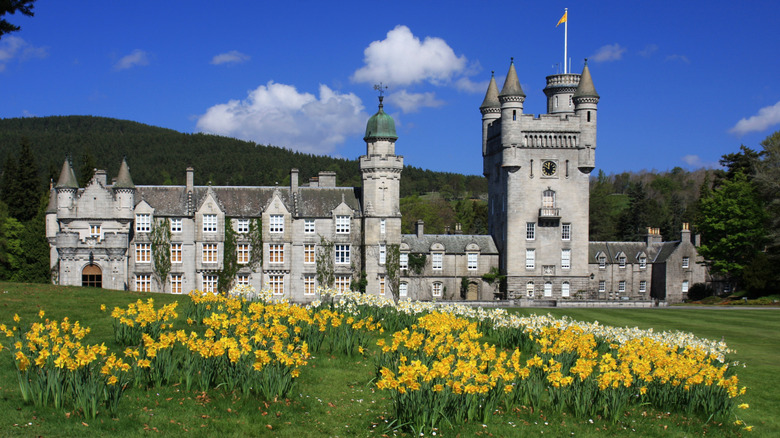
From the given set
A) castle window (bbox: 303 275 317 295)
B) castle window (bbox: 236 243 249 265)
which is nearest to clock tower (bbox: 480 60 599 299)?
castle window (bbox: 303 275 317 295)

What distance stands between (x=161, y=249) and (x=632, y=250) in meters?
45.3

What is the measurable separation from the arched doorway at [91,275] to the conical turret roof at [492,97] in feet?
122

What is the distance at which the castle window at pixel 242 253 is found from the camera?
52.9 m

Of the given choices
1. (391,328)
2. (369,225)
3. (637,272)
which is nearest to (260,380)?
(391,328)

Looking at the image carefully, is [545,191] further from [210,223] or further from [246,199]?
[210,223]

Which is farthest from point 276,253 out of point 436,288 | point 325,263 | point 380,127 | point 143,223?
point 436,288

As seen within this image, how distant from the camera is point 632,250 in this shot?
68.3 m

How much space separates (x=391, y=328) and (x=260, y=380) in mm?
10451

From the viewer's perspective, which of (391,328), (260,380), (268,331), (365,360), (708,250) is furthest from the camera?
(708,250)

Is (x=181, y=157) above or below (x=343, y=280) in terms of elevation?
above

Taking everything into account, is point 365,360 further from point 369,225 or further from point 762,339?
point 369,225

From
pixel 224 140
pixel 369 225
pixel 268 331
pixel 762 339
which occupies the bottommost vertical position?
pixel 762 339

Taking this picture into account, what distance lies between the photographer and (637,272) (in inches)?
2667

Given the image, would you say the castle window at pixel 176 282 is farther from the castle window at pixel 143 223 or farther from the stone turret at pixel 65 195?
the stone turret at pixel 65 195
